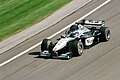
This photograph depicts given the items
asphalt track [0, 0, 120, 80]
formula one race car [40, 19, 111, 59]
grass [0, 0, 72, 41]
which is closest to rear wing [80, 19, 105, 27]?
formula one race car [40, 19, 111, 59]

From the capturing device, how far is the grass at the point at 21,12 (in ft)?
78.9

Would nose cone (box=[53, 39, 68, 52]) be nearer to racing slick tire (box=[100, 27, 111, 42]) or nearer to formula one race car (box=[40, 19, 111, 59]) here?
formula one race car (box=[40, 19, 111, 59])

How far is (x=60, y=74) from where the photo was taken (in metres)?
17.7

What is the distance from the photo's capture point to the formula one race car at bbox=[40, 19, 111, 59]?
19.0 m

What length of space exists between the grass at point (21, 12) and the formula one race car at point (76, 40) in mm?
4007

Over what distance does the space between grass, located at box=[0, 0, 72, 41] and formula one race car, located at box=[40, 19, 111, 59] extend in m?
4.01

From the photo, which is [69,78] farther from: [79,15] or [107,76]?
[79,15]

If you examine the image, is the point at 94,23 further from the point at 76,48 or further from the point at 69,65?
the point at 69,65

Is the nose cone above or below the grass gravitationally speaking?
below

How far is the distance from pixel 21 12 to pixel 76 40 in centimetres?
713

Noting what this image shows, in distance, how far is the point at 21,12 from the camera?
26.0m

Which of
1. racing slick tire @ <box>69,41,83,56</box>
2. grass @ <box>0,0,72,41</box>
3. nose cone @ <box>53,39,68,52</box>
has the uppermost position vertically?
grass @ <box>0,0,72,41</box>

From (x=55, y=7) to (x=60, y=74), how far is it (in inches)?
348

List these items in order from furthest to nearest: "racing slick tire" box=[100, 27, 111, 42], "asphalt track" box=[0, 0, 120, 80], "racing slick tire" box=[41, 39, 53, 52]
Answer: "racing slick tire" box=[100, 27, 111, 42]
"racing slick tire" box=[41, 39, 53, 52]
"asphalt track" box=[0, 0, 120, 80]
